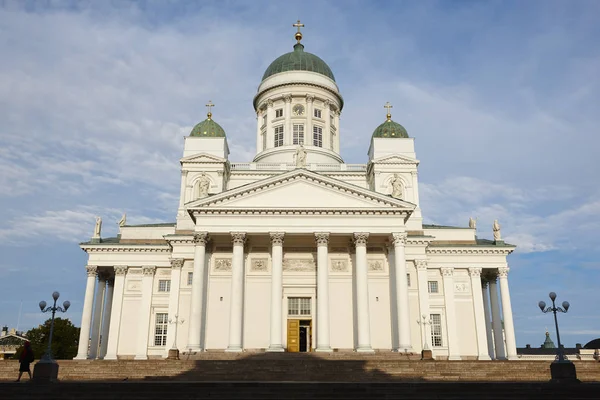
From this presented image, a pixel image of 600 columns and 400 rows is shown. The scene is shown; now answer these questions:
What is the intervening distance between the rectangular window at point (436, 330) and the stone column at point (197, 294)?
1830 centimetres

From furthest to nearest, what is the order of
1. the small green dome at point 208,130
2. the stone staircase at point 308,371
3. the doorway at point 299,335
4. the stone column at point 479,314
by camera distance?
1. the small green dome at point 208,130
2. the stone column at point 479,314
3. the doorway at point 299,335
4. the stone staircase at point 308,371

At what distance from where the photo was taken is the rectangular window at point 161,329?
40.4 metres

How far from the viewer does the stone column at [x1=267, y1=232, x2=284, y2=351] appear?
1270 inches

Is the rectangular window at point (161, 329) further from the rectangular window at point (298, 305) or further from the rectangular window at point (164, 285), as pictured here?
the rectangular window at point (298, 305)

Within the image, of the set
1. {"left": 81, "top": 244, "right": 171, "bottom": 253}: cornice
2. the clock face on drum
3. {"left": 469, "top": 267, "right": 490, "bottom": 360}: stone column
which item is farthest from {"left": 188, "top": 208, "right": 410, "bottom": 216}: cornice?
the clock face on drum

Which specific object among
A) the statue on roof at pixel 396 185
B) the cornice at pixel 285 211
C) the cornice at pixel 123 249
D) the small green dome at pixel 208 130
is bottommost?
the cornice at pixel 123 249

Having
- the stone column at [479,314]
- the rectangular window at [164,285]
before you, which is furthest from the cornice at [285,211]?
the stone column at [479,314]

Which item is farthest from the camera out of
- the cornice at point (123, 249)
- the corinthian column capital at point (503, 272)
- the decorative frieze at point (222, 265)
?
the corinthian column capital at point (503, 272)

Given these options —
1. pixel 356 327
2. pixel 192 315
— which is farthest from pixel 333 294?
pixel 192 315

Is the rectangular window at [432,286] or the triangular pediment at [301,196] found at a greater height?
the triangular pediment at [301,196]

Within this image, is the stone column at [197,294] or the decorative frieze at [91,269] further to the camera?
the decorative frieze at [91,269]

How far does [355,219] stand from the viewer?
115 ft

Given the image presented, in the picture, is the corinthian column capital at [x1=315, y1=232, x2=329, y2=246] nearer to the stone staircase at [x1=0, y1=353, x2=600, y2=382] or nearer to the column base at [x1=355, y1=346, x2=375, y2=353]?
the column base at [x1=355, y1=346, x2=375, y2=353]

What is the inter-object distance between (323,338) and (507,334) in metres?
17.3
